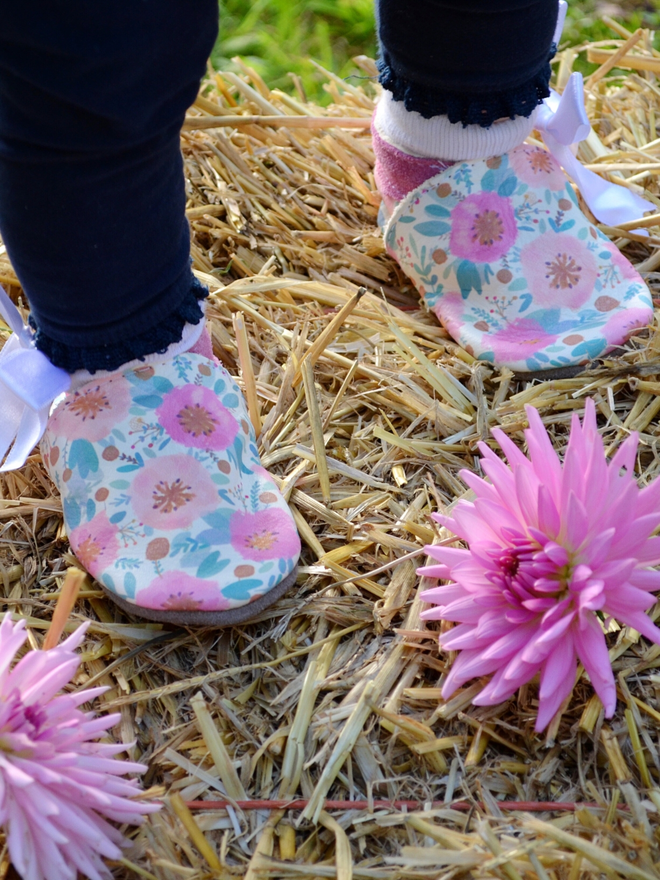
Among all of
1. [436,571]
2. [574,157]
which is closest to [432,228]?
[574,157]

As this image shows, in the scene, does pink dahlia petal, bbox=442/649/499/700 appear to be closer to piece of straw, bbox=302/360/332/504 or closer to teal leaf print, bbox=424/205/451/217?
piece of straw, bbox=302/360/332/504

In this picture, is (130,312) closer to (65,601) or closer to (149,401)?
(149,401)

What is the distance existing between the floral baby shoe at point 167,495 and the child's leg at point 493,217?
14.6 inches

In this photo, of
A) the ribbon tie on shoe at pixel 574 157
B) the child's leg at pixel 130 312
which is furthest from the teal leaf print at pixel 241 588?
the ribbon tie on shoe at pixel 574 157

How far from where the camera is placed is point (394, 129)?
1.13 metres

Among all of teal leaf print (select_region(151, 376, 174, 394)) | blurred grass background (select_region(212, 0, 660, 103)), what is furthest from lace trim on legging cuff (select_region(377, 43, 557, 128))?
blurred grass background (select_region(212, 0, 660, 103))

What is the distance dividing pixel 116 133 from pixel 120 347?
231 mm

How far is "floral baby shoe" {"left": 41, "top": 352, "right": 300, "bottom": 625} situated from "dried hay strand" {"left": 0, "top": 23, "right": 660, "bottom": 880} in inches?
1.8

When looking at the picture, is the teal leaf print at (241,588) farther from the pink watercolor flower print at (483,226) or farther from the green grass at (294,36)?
the green grass at (294,36)

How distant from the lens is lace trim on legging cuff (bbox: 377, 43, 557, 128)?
3.43 feet

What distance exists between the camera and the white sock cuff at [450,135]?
3.54 feet

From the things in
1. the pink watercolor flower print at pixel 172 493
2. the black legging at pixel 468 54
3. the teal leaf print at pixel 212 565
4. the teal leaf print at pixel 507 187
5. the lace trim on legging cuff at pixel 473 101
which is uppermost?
the black legging at pixel 468 54

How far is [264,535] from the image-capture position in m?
0.88

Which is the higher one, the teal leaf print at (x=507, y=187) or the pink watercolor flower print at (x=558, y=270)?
the teal leaf print at (x=507, y=187)
